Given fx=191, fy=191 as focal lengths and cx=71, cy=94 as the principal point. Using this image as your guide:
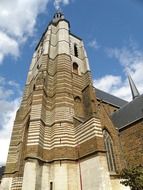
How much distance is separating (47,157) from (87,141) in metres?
2.78

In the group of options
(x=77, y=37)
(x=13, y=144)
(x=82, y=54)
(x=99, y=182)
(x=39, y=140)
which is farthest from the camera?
(x=77, y=37)

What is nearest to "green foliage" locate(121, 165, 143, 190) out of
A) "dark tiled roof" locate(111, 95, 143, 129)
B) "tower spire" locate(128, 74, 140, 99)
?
"dark tiled roof" locate(111, 95, 143, 129)

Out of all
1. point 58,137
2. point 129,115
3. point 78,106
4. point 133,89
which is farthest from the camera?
point 133,89

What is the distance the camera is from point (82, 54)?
22.3 m

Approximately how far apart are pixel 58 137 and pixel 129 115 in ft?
21.9

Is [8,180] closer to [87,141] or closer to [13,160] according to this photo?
[13,160]

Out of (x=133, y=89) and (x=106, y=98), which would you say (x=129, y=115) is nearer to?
(x=106, y=98)

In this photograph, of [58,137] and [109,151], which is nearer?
[58,137]

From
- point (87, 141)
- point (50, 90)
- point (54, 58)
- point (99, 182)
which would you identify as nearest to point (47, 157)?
point (87, 141)

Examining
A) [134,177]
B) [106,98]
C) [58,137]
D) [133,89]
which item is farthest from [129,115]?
[133,89]

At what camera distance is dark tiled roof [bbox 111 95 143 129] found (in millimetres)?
14727

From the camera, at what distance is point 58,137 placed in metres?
12.8

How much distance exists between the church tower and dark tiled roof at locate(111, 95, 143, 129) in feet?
10.4

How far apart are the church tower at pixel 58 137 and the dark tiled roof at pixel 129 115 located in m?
3.18
